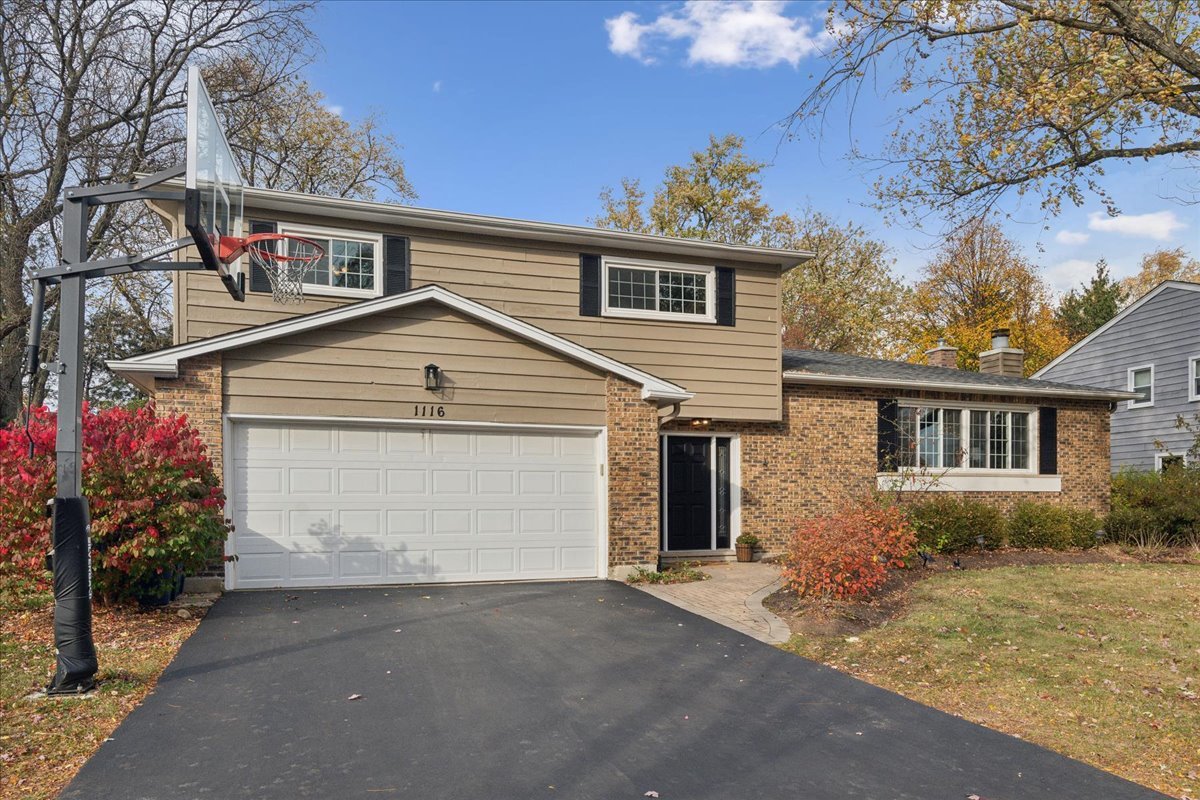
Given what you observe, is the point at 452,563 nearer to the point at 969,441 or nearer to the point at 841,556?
the point at 841,556

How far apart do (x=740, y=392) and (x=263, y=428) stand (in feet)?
25.1

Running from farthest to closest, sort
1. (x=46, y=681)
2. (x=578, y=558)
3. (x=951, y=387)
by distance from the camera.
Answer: (x=951, y=387), (x=578, y=558), (x=46, y=681)

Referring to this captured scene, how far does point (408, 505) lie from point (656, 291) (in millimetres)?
5574

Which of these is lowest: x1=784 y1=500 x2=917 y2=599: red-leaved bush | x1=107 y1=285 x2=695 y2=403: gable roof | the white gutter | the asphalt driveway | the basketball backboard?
the asphalt driveway

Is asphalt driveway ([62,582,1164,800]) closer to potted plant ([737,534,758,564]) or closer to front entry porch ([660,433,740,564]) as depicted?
front entry porch ([660,433,740,564])

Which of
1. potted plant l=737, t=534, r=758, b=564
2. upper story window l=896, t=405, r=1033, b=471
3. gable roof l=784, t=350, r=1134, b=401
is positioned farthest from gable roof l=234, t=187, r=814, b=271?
potted plant l=737, t=534, r=758, b=564

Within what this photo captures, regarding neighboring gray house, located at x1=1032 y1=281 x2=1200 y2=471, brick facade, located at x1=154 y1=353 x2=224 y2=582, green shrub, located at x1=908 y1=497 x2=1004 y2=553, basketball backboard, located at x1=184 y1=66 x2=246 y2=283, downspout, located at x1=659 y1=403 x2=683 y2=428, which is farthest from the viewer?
neighboring gray house, located at x1=1032 y1=281 x2=1200 y2=471

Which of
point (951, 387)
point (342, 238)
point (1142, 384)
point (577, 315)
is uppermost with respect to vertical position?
point (342, 238)

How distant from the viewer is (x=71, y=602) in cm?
596

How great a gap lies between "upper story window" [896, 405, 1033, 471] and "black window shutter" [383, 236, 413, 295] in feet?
30.7

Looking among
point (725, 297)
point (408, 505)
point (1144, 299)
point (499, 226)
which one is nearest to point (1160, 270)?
point (1144, 299)

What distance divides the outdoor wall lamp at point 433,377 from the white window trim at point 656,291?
3.36 m

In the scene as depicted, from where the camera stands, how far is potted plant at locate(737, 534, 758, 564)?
13828mm

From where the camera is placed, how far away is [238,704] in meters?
5.75
